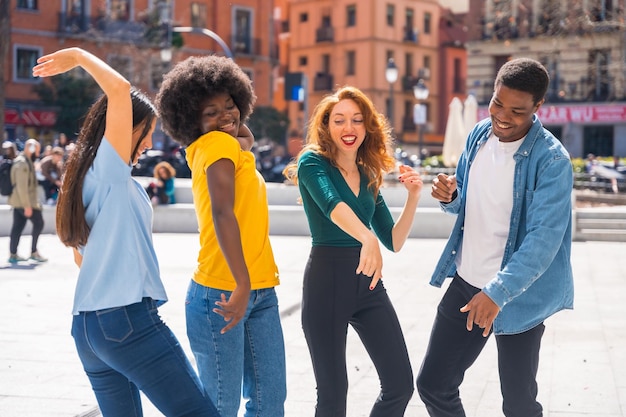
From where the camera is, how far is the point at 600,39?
40281 mm

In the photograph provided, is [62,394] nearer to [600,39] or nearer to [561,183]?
[561,183]

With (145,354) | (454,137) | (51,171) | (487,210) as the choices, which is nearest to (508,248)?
(487,210)

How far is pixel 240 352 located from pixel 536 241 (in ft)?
3.89

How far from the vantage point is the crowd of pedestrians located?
3084mm

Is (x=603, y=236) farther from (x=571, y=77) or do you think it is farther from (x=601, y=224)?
(x=571, y=77)

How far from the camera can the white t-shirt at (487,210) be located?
12.2ft

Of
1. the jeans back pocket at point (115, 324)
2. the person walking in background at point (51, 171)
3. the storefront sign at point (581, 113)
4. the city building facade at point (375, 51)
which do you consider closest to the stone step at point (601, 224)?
the person walking in background at point (51, 171)

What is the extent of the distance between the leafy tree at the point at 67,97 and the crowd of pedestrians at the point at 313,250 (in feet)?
Result: 118

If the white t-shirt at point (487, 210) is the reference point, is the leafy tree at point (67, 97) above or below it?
above

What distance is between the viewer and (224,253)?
3217mm

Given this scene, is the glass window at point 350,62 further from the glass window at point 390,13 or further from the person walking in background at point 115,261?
the person walking in background at point 115,261

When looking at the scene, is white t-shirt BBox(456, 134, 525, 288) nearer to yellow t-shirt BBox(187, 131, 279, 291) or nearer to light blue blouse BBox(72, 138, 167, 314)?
yellow t-shirt BBox(187, 131, 279, 291)

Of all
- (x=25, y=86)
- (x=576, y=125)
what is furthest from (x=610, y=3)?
(x=25, y=86)

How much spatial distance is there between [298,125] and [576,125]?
20.3 meters
